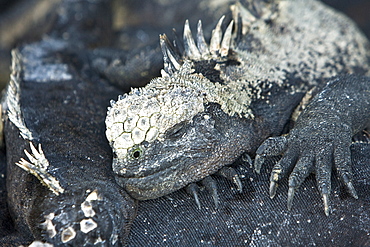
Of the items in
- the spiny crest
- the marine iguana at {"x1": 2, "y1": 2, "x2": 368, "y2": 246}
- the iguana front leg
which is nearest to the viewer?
the marine iguana at {"x1": 2, "y1": 2, "x2": 368, "y2": 246}

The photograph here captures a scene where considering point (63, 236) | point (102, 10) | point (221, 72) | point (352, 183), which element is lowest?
point (352, 183)

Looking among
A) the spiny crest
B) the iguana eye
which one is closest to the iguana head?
the iguana eye

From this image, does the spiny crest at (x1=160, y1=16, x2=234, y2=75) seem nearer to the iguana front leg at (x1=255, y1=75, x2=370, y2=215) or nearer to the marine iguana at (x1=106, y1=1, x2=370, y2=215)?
the marine iguana at (x1=106, y1=1, x2=370, y2=215)

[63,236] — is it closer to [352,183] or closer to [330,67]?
[352,183]

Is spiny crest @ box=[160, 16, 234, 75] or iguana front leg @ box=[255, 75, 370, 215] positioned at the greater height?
spiny crest @ box=[160, 16, 234, 75]

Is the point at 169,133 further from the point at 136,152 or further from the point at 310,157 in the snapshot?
the point at 310,157

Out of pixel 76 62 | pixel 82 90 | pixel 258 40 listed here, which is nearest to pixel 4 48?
pixel 76 62

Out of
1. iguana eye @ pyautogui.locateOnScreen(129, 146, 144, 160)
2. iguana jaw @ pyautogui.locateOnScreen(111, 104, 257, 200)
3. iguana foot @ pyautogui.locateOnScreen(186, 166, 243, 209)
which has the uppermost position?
iguana eye @ pyautogui.locateOnScreen(129, 146, 144, 160)
